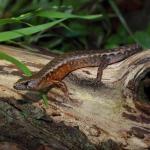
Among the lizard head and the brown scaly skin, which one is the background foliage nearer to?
the brown scaly skin

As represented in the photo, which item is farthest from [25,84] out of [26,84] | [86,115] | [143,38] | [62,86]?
[143,38]

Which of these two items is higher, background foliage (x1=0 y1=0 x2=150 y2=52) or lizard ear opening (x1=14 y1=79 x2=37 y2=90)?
background foliage (x1=0 y1=0 x2=150 y2=52)

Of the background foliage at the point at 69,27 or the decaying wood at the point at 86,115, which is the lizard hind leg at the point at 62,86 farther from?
the background foliage at the point at 69,27

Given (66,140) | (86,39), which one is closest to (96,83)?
(66,140)

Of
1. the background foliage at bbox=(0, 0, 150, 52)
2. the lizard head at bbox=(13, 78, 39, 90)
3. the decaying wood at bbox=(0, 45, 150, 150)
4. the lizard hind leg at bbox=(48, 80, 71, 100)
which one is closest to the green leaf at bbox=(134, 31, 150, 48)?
the background foliage at bbox=(0, 0, 150, 52)

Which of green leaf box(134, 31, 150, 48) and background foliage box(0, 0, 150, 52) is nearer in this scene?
background foliage box(0, 0, 150, 52)

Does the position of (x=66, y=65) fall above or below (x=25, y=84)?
above

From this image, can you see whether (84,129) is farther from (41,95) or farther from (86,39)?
(86,39)

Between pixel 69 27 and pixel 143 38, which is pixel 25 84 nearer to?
pixel 69 27
